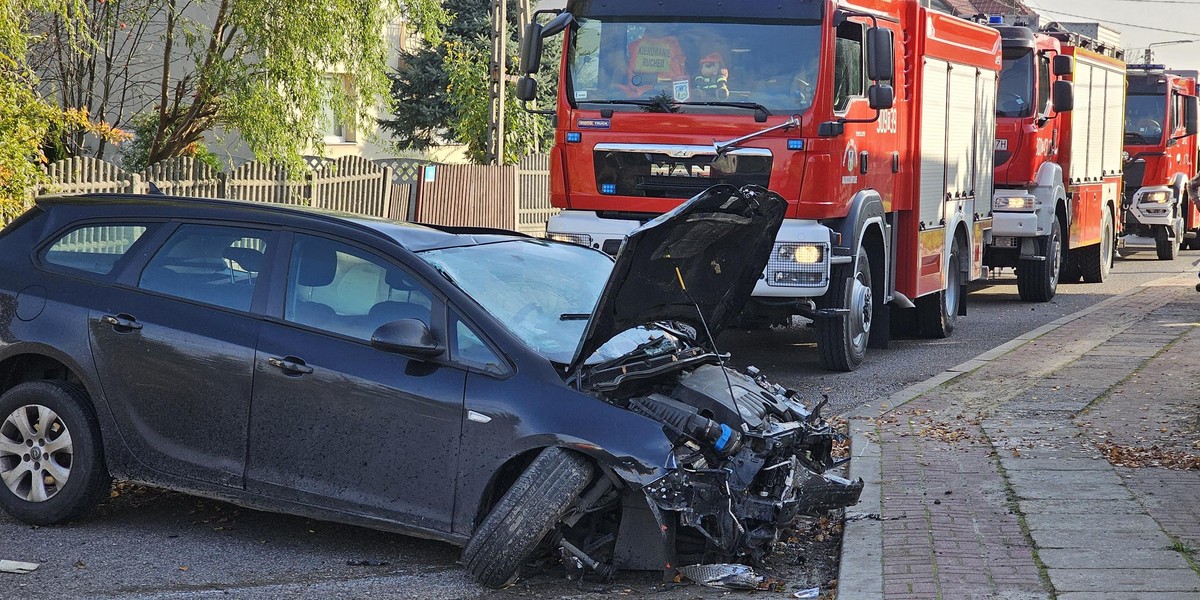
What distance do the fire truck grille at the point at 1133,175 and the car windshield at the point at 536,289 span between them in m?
20.8

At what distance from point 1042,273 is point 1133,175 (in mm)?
8699

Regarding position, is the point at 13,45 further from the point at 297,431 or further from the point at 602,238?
the point at 297,431

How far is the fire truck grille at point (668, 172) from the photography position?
1071cm

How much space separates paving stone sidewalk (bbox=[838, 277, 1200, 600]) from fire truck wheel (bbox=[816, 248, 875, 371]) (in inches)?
37.2

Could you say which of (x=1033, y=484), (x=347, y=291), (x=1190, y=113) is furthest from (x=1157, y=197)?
(x=347, y=291)

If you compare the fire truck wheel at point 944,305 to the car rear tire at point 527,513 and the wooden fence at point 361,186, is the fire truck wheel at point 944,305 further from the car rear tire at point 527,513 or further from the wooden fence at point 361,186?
the car rear tire at point 527,513

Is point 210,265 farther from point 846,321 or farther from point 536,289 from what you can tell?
point 846,321

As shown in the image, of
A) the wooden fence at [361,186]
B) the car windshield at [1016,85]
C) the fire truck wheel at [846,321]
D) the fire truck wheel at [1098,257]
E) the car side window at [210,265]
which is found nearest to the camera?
the car side window at [210,265]

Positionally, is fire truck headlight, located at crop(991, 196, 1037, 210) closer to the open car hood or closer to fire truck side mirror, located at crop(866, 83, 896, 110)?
fire truck side mirror, located at crop(866, 83, 896, 110)

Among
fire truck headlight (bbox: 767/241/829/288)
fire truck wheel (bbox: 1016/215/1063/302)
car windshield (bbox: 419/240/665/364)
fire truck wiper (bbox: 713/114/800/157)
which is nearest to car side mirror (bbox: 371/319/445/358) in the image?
car windshield (bbox: 419/240/665/364)

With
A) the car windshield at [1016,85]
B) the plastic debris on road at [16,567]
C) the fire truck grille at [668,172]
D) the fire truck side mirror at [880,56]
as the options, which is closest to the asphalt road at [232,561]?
the plastic debris on road at [16,567]

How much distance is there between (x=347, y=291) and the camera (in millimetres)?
5867

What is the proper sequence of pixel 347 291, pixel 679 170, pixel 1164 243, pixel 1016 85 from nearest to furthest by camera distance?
1. pixel 347 291
2. pixel 679 170
3. pixel 1016 85
4. pixel 1164 243

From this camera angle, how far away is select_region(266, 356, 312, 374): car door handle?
5703mm
